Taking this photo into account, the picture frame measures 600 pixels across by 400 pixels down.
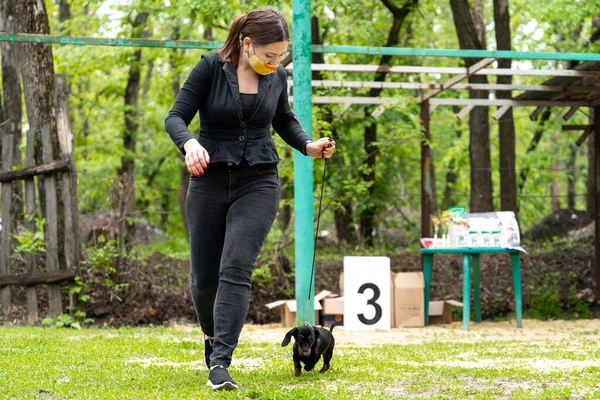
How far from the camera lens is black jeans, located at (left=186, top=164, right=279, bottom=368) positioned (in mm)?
4273

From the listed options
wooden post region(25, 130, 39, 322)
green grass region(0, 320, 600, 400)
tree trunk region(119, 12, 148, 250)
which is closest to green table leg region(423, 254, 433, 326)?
green grass region(0, 320, 600, 400)

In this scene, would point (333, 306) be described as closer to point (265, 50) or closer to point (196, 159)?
point (265, 50)

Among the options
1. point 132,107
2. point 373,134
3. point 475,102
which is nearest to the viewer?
point 475,102

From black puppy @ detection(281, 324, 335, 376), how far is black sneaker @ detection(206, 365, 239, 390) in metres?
0.64

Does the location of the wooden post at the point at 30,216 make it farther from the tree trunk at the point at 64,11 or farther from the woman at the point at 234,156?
the tree trunk at the point at 64,11

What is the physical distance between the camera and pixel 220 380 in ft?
13.4

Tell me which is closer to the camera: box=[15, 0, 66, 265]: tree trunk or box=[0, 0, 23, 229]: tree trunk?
box=[15, 0, 66, 265]: tree trunk

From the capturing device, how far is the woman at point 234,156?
4.29 m

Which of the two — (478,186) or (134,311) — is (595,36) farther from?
(134,311)

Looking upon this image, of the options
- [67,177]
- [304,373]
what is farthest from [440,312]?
[304,373]

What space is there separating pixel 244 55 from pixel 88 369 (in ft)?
7.05

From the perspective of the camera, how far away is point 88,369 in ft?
17.1

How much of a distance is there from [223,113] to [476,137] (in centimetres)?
1059

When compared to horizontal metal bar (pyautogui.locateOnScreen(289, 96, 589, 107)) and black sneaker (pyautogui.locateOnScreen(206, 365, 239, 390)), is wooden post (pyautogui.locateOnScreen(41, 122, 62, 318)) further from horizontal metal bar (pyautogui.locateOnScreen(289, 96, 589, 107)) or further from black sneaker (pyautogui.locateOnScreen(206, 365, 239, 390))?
black sneaker (pyautogui.locateOnScreen(206, 365, 239, 390))
